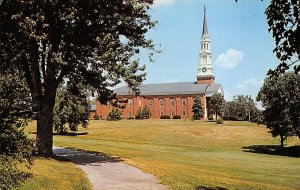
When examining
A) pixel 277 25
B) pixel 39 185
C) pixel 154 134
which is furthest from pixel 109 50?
pixel 154 134

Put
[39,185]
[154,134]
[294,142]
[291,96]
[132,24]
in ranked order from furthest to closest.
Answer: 1. [154,134]
2. [294,142]
3. [291,96]
4. [132,24]
5. [39,185]

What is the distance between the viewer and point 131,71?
97.2 ft

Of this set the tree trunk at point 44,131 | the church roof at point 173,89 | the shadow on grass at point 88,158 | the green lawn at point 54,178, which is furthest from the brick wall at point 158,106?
the green lawn at point 54,178

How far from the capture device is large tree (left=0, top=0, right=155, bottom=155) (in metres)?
23.1

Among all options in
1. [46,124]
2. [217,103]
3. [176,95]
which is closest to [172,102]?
[176,95]

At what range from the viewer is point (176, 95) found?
14388 cm

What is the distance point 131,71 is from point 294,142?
51.0 meters

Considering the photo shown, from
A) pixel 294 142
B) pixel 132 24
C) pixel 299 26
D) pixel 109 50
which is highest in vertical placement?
pixel 132 24

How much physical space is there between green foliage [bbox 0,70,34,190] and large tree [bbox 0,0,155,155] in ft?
41.3

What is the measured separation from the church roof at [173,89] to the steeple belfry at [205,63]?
3.17 meters

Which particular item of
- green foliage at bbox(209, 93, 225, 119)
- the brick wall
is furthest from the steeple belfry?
green foliage at bbox(209, 93, 225, 119)

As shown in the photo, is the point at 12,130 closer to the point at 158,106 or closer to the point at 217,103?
the point at 217,103

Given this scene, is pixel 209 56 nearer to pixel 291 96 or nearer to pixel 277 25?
pixel 291 96

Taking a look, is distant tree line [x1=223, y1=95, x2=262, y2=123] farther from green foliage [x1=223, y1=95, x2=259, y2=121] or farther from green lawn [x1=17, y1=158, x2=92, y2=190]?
green lawn [x1=17, y1=158, x2=92, y2=190]
